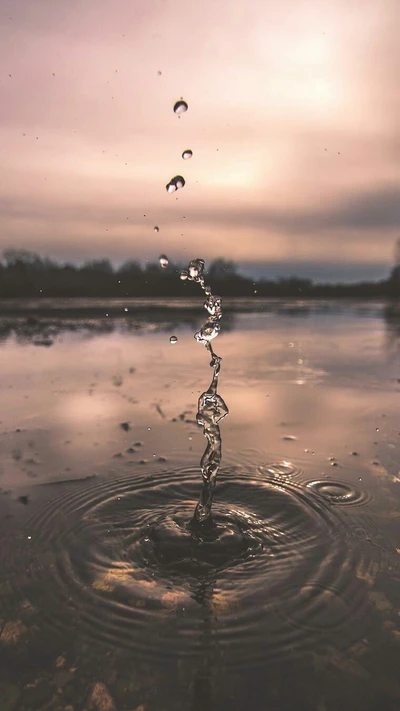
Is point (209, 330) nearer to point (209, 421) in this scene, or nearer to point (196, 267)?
point (196, 267)

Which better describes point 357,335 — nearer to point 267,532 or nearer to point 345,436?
point 345,436

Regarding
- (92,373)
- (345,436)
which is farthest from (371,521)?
(92,373)

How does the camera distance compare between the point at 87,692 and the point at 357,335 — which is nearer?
the point at 87,692

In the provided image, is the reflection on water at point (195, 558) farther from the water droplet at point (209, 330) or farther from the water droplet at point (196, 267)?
the water droplet at point (196, 267)

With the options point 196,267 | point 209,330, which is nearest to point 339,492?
point 209,330

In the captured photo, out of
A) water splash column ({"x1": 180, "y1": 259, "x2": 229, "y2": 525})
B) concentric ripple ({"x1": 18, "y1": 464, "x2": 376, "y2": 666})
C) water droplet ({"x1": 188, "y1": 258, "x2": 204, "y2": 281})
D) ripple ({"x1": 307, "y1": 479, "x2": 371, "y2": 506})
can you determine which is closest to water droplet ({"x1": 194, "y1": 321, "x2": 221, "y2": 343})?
water splash column ({"x1": 180, "y1": 259, "x2": 229, "y2": 525})

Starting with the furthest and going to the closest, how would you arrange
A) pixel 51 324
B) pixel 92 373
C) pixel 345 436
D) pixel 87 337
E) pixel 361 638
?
pixel 51 324 < pixel 87 337 < pixel 92 373 < pixel 345 436 < pixel 361 638

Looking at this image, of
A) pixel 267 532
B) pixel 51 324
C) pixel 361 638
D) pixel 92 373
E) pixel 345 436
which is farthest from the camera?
pixel 51 324
